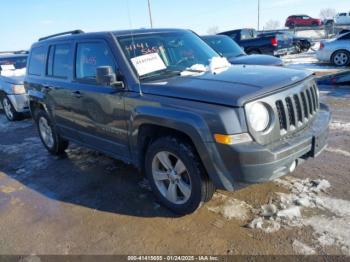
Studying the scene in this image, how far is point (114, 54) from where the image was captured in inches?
150

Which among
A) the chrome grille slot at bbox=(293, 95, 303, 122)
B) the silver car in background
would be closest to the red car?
→ the silver car in background

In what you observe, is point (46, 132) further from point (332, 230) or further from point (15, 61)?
point (15, 61)

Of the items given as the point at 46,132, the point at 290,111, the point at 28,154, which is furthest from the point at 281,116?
the point at 28,154

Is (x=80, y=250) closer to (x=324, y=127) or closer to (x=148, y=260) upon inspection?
(x=148, y=260)

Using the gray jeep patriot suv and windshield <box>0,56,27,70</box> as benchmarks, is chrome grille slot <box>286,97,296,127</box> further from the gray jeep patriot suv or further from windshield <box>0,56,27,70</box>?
windshield <box>0,56,27,70</box>

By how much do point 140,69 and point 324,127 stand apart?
2047 mm

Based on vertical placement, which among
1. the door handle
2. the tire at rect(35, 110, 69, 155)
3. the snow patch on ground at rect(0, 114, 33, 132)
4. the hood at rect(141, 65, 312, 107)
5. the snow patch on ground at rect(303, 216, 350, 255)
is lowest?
the snow patch on ground at rect(0, 114, 33, 132)

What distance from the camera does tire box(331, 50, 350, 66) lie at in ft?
43.4

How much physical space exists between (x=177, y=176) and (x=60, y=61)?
273 centimetres

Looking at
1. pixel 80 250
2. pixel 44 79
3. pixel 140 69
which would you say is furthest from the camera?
pixel 44 79

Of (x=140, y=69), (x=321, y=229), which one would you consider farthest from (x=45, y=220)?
(x=321, y=229)

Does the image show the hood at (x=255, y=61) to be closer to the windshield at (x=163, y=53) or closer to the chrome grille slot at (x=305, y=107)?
the windshield at (x=163, y=53)

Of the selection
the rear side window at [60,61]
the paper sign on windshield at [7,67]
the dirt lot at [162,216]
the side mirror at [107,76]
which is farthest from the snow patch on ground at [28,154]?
the paper sign on windshield at [7,67]

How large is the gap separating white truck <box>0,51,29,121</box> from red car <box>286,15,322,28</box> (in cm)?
3732
